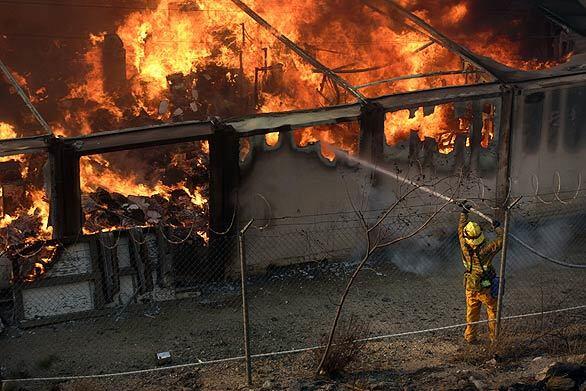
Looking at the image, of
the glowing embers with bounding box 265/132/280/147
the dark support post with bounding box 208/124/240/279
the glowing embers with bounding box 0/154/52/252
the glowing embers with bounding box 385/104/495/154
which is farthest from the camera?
the glowing embers with bounding box 385/104/495/154

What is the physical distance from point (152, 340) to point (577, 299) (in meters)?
6.72

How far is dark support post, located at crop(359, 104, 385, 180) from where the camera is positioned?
11.2m


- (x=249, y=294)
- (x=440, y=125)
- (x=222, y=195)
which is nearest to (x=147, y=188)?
(x=222, y=195)

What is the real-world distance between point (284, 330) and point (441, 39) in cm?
792

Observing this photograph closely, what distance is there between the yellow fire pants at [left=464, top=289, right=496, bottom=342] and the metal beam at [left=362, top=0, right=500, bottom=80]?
593 centimetres

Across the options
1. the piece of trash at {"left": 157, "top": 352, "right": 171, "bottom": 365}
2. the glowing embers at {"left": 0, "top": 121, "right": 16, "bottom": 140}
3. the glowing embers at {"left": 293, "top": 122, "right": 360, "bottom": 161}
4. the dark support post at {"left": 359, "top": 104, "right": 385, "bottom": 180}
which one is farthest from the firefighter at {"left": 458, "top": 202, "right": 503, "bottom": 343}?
the glowing embers at {"left": 0, "top": 121, "right": 16, "bottom": 140}

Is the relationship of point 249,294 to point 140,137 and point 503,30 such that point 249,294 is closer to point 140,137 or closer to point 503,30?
point 140,137

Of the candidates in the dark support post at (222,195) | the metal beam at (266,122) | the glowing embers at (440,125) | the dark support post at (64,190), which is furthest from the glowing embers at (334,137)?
the dark support post at (64,190)

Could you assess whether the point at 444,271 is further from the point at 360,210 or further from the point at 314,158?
the point at 314,158

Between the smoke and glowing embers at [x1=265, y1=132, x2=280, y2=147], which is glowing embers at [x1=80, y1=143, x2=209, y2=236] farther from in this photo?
the smoke

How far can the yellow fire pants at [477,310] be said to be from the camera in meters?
7.79

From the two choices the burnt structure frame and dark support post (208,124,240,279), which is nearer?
the burnt structure frame

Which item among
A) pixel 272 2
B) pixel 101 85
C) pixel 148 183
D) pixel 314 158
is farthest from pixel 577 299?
pixel 101 85

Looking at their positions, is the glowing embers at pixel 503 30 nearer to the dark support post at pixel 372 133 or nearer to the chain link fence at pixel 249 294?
the dark support post at pixel 372 133
